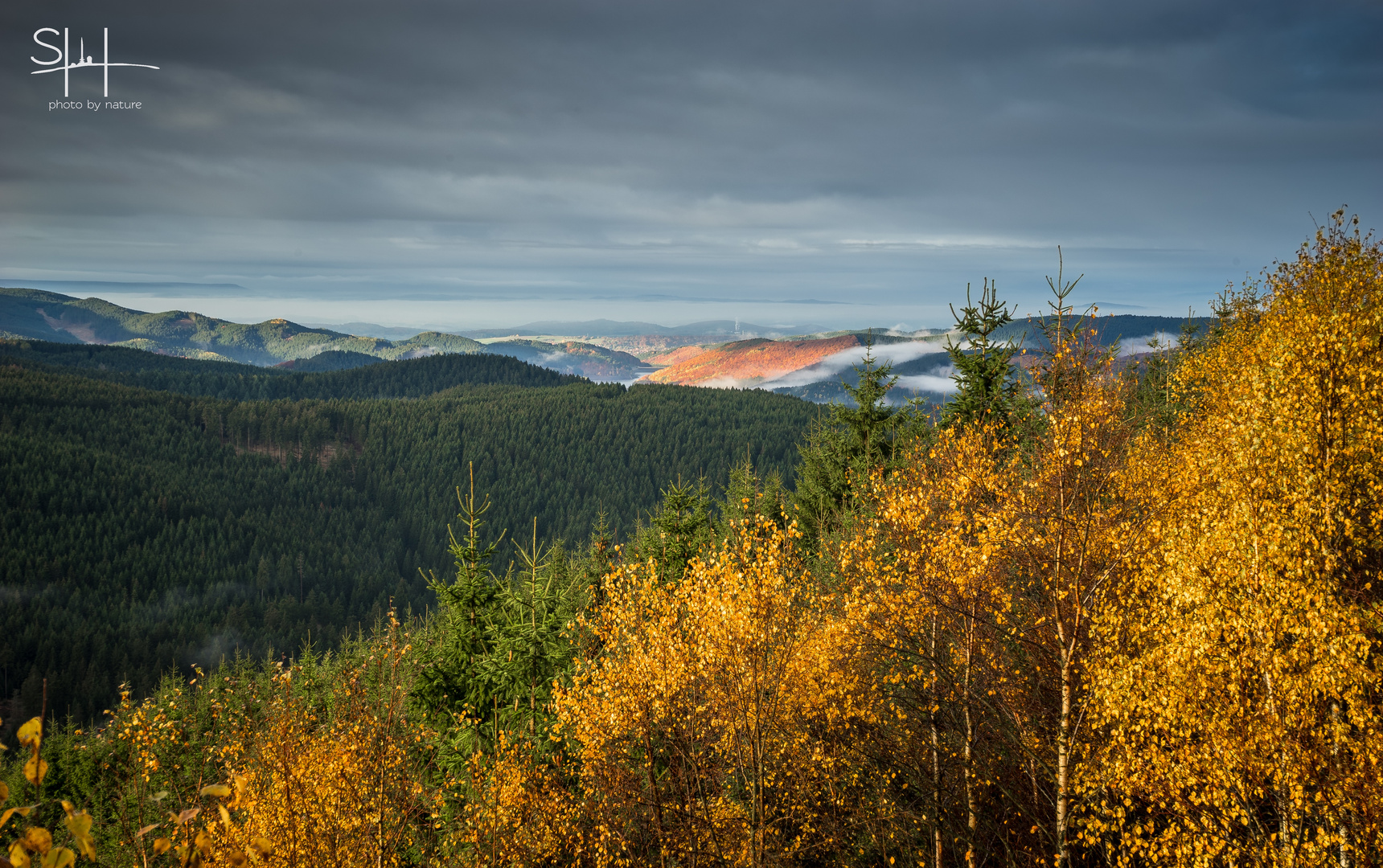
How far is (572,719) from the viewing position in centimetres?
1991

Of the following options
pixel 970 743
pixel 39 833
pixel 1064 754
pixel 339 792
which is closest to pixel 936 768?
pixel 970 743

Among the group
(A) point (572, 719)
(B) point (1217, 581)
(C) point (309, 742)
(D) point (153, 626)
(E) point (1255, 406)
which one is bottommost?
(D) point (153, 626)

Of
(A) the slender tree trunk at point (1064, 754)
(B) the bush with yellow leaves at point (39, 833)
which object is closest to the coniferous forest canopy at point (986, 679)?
(A) the slender tree trunk at point (1064, 754)

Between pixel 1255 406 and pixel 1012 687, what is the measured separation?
9.78 metres

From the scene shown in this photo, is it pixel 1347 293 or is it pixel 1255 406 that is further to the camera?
pixel 1347 293

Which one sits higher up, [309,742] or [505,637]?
[505,637]

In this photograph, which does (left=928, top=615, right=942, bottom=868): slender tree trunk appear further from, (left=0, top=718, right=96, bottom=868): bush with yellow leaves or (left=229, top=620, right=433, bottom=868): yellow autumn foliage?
(left=0, top=718, right=96, bottom=868): bush with yellow leaves

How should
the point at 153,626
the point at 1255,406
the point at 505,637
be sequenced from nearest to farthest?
the point at 1255,406 < the point at 505,637 < the point at 153,626

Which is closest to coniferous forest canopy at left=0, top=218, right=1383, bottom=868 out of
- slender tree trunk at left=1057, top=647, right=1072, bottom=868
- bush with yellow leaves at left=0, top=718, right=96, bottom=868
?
slender tree trunk at left=1057, top=647, right=1072, bottom=868

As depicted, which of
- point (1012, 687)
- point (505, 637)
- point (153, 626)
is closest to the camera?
point (1012, 687)

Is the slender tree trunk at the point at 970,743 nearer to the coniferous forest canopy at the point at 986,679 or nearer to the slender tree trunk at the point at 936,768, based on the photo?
the coniferous forest canopy at the point at 986,679

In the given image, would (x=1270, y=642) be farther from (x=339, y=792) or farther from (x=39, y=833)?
(x=339, y=792)

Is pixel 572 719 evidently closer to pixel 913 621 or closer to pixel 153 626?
pixel 913 621

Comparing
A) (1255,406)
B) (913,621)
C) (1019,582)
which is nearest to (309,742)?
(913,621)
